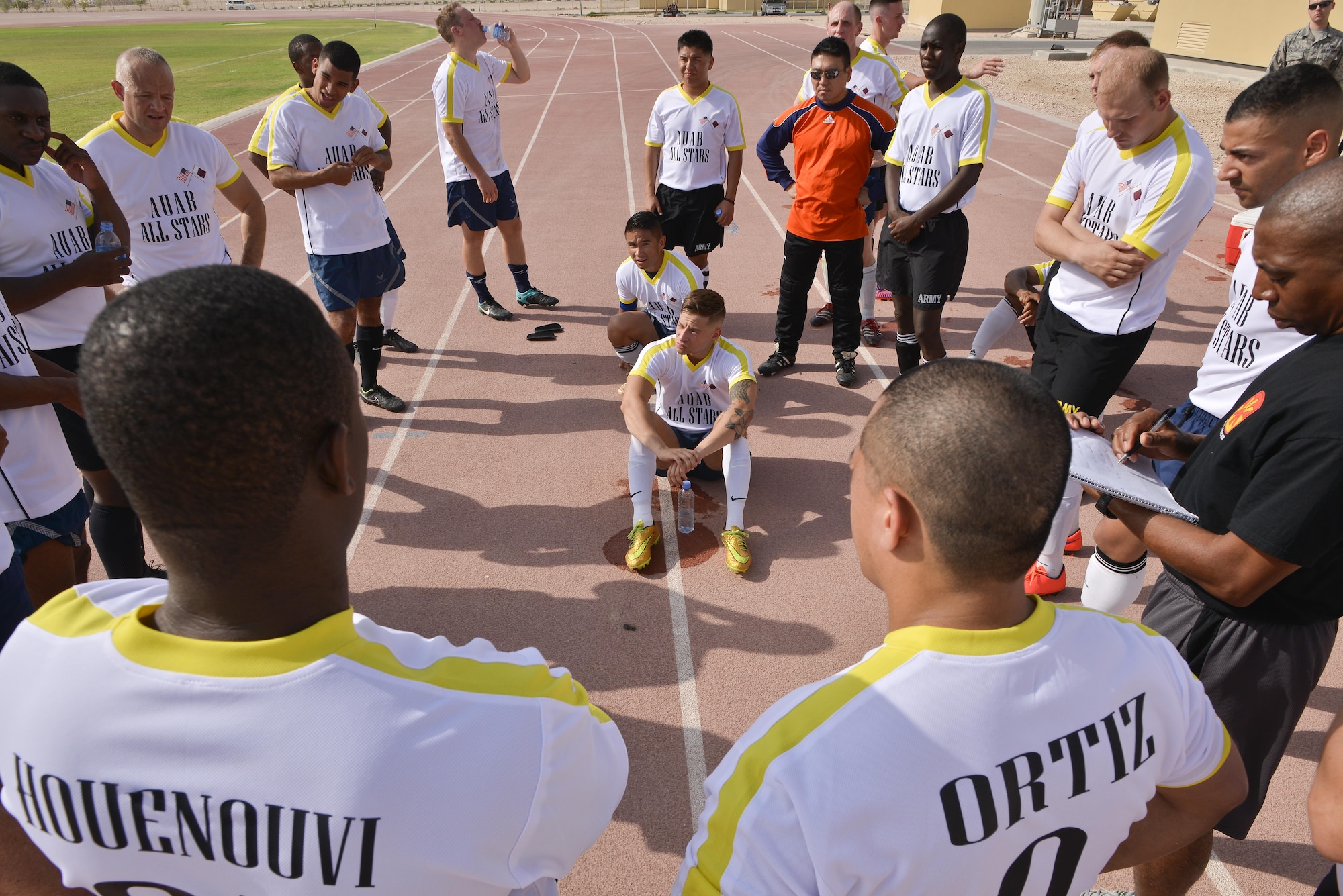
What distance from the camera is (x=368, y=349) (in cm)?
550

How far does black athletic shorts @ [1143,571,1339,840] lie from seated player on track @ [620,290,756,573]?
2.15 metres

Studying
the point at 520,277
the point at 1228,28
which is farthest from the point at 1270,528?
the point at 1228,28

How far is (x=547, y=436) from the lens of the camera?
5.38 metres

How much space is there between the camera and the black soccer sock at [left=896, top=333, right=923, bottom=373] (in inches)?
217

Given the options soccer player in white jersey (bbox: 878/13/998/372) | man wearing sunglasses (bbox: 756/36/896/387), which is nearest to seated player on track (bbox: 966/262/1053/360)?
soccer player in white jersey (bbox: 878/13/998/372)

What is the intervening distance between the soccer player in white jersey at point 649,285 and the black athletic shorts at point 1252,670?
384cm

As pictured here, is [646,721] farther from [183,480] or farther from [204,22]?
[204,22]

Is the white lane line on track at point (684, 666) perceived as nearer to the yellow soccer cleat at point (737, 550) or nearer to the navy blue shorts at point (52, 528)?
the yellow soccer cleat at point (737, 550)

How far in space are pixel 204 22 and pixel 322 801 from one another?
60.4 meters

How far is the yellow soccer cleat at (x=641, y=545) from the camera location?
4082 millimetres

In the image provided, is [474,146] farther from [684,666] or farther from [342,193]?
[684,666]

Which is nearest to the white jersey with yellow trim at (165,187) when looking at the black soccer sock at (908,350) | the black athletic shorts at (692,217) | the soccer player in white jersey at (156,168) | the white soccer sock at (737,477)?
the soccer player in white jersey at (156,168)

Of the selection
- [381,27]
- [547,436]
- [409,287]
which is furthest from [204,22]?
[547,436]

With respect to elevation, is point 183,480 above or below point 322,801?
above
